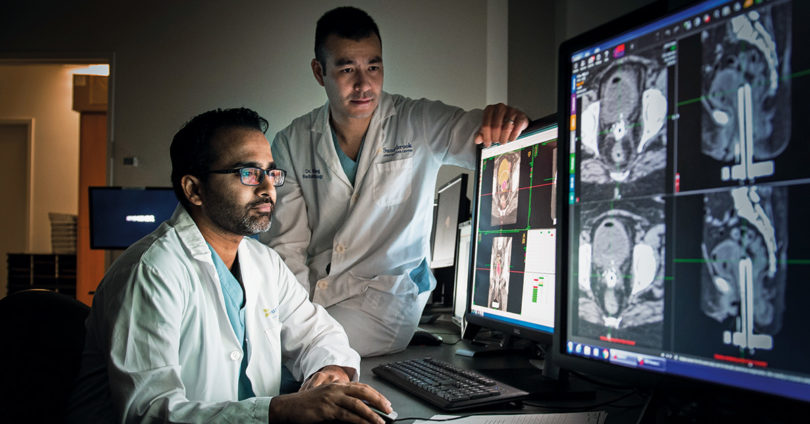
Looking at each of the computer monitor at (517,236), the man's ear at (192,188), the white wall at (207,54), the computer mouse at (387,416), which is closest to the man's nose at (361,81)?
the computer monitor at (517,236)

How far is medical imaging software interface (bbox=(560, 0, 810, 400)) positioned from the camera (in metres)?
0.56

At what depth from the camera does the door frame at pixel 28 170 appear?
6375 millimetres

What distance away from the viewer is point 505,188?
4.19ft

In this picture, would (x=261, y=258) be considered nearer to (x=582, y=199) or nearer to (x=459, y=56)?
(x=582, y=199)

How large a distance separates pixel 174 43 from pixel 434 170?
2959mm

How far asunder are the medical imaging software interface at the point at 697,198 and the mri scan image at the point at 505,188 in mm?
408

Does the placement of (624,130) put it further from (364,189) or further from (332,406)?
(364,189)

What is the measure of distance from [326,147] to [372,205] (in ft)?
0.86

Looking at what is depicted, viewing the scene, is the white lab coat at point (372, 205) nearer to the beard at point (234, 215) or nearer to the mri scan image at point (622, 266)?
the beard at point (234, 215)

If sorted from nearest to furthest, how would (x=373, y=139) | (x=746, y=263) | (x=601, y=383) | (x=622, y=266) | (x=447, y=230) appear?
(x=746, y=263) < (x=622, y=266) < (x=601, y=383) < (x=373, y=139) < (x=447, y=230)

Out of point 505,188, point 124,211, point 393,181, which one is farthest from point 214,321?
point 124,211

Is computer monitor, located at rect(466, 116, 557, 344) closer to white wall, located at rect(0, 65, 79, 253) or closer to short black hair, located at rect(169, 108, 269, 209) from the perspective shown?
short black hair, located at rect(169, 108, 269, 209)

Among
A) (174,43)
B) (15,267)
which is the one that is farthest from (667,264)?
(15,267)

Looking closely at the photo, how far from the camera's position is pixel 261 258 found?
1.40 m
